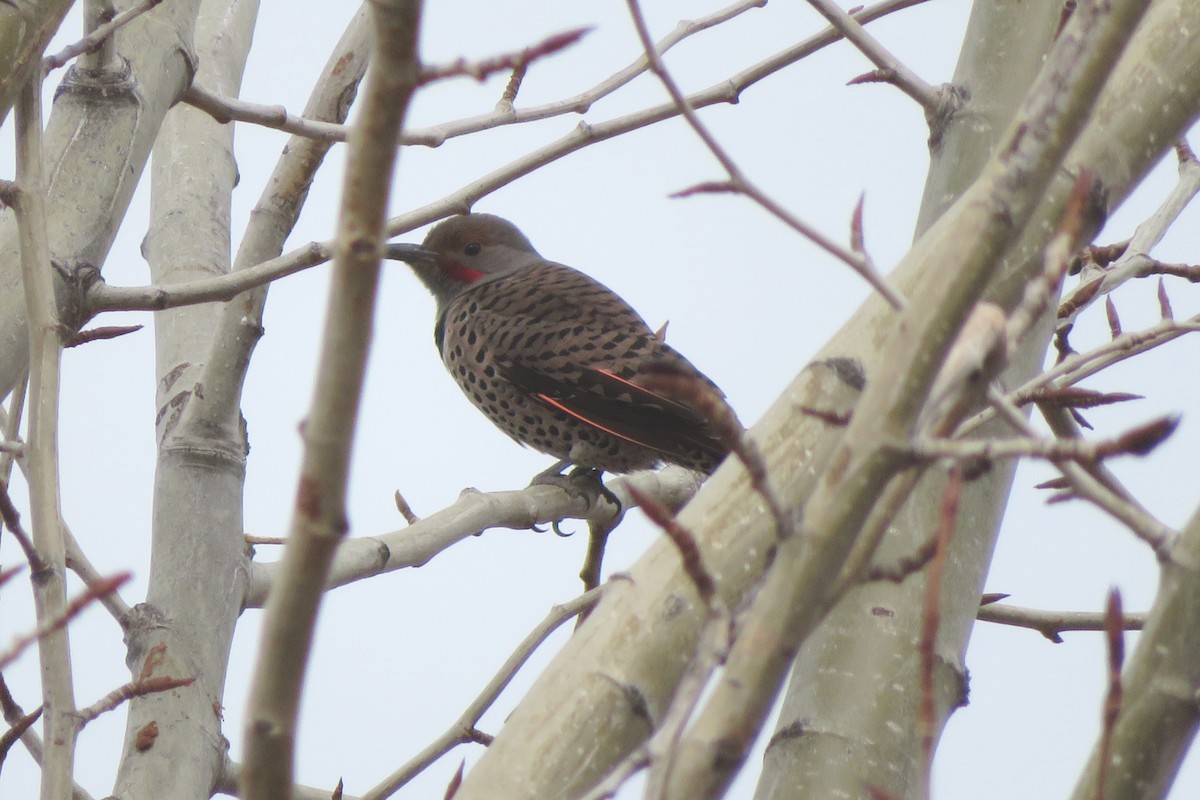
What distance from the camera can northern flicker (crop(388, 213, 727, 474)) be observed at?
466cm

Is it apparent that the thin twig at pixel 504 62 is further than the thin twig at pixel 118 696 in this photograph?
No

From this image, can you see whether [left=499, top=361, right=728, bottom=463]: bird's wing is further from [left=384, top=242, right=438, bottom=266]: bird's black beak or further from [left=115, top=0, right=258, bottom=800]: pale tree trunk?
[left=115, top=0, right=258, bottom=800]: pale tree trunk

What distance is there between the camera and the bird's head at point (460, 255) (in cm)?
604

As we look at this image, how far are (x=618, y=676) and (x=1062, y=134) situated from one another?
716mm

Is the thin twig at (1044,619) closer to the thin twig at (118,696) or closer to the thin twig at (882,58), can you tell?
the thin twig at (882,58)

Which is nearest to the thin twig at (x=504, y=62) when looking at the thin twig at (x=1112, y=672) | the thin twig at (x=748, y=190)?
the thin twig at (x=748, y=190)

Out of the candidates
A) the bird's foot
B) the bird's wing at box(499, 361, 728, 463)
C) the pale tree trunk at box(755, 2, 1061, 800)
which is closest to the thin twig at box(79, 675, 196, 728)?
the pale tree trunk at box(755, 2, 1061, 800)

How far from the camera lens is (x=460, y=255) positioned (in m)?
6.06

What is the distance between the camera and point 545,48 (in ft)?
4.57

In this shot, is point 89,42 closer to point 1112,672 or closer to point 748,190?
point 748,190

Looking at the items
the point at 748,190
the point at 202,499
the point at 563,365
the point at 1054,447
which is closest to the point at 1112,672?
the point at 1054,447

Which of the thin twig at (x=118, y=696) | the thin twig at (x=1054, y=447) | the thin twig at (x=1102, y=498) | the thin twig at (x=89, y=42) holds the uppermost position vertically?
the thin twig at (x=89, y=42)

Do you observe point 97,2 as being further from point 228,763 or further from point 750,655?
point 750,655

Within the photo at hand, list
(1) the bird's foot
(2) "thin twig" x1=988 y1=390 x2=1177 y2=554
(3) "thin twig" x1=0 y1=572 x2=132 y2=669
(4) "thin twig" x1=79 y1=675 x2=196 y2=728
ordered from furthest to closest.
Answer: (1) the bird's foot, (4) "thin twig" x1=79 y1=675 x2=196 y2=728, (3) "thin twig" x1=0 y1=572 x2=132 y2=669, (2) "thin twig" x1=988 y1=390 x2=1177 y2=554
